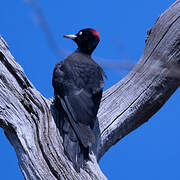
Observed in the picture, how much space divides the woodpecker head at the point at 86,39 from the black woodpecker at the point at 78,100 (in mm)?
348

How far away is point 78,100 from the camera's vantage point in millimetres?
3064

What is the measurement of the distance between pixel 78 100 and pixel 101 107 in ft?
0.92

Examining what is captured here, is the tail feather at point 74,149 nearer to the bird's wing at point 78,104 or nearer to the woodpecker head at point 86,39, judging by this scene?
→ the bird's wing at point 78,104

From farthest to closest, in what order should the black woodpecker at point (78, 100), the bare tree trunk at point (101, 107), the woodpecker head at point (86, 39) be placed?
the woodpecker head at point (86, 39) → the black woodpecker at point (78, 100) → the bare tree trunk at point (101, 107)

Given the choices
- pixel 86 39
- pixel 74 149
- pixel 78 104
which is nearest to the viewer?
pixel 74 149

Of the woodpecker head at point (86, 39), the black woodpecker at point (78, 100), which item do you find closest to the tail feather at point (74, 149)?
the black woodpecker at point (78, 100)

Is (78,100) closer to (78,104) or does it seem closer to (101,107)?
(78,104)

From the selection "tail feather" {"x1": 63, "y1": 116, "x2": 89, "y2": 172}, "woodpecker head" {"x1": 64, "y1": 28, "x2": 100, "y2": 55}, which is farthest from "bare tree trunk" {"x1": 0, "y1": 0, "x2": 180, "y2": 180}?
"woodpecker head" {"x1": 64, "y1": 28, "x2": 100, "y2": 55}

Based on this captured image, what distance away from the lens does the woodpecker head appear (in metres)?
4.20

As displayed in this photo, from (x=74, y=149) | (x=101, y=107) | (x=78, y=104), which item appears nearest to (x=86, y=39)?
(x=101, y=107)

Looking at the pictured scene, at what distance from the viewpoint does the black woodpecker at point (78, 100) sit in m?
2.75

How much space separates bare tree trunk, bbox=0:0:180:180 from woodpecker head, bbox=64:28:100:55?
1.06 metres

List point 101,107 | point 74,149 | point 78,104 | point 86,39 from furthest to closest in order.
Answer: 1. point 86,39
2. point 101,107
3. point 78,104
4. point 74,149

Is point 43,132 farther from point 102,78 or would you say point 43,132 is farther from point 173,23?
point 173,23
